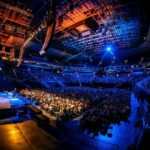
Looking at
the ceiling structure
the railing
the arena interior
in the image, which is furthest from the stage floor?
the railing

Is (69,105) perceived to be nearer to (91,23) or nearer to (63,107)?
(63,107)

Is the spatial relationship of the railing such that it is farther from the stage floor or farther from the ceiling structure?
the ceiling structure

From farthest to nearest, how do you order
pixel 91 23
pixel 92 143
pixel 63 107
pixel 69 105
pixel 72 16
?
pixel 69 105 → pixel 91 23 → pixel 63 107 → pixel 72 16 → pixel 92 143

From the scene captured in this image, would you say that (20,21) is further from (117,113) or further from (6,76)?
(6,76)

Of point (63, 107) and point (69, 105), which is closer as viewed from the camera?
point (63, 107)

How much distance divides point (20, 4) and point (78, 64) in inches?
947

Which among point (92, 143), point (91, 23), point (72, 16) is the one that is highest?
point (72, 16)

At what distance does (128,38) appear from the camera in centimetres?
1476

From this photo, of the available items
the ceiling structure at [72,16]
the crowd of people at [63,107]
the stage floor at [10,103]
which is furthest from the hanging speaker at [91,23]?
the stage floor at [10,103]

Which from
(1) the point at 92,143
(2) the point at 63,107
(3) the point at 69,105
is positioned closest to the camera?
(1) the point at 92,143

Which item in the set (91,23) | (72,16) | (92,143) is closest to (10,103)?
(92,143)

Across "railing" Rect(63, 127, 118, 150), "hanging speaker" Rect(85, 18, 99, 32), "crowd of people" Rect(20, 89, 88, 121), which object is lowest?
"railing" Rect(63, 127, 118, 150)

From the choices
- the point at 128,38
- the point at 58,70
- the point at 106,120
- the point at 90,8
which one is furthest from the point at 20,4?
the point at 58,70

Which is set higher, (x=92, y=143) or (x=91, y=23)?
(x=91, y=23)
